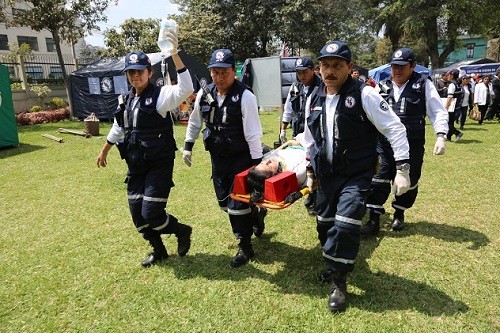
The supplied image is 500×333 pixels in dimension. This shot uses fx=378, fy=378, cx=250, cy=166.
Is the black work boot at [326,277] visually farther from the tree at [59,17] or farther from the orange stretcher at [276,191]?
the tree at [59,17]

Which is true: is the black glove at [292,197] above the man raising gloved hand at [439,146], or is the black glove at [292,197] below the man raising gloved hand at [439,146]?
below

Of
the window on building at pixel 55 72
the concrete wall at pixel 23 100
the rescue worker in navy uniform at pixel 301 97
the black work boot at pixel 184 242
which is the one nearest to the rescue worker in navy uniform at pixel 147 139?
the black work boot at pixel 184 242

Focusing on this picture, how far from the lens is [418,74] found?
453cm

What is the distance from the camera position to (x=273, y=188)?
330cm

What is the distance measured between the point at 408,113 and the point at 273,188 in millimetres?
2185

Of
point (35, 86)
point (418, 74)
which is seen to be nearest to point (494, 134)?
point (418, 74)

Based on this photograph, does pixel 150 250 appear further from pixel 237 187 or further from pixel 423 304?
pixel 423 304

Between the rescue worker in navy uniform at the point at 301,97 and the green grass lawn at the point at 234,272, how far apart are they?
3.69 feet

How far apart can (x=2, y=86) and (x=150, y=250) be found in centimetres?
933

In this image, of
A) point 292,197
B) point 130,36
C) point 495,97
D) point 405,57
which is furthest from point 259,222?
point 130,36

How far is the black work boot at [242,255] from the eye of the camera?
4000mm

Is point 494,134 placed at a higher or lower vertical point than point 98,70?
lower

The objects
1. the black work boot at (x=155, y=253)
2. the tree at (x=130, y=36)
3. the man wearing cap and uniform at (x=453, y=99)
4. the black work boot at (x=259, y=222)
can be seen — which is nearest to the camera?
the black work boot at (x=155, y=253)

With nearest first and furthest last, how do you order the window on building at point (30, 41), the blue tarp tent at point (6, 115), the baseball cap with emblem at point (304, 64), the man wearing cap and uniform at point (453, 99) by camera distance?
the baseball cap with emblem at point (304, 64), the man wearing cap and uniform at point (453, 99), the blue tarp tent at point (6, 115), the window on building at point (30, 41)
